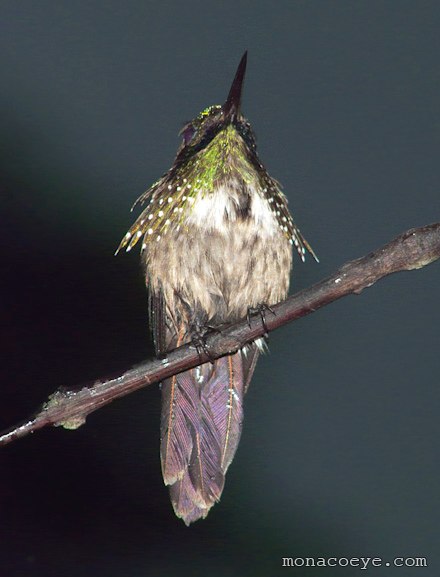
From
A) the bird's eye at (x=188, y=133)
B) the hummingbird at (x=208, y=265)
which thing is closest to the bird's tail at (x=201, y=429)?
the hummingbird at (x=208, y=265)

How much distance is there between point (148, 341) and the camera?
20.5 ft

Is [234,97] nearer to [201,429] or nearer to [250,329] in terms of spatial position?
[250,329]

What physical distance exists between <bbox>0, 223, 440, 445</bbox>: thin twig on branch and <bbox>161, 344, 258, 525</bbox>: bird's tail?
748mm

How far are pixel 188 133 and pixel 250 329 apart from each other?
1.21m

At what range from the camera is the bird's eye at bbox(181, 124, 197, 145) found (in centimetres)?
418

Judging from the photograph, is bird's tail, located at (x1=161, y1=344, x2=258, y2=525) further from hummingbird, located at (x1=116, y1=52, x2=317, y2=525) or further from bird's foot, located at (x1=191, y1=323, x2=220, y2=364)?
bird's foot, located at (x1=191, y1=323, x2=220, y2=364)

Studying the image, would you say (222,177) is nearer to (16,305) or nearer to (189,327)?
(189,327)

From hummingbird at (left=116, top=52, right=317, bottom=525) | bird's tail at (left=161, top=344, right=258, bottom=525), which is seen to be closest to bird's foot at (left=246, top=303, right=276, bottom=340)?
hummingbird at (left=116, top=52, right=317, bottom=525)

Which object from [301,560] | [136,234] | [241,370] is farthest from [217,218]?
[301,560]

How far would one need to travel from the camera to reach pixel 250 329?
11.3ft

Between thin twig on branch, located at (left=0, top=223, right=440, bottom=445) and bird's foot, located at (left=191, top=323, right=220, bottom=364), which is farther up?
bird's foot, located at (left=191, top=323, right=220, bottom=364)

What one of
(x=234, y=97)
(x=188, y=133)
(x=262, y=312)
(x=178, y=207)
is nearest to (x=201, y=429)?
(x=262, y=312)

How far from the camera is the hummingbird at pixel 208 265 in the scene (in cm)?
394

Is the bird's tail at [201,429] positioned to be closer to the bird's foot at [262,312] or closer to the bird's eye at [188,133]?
the bird's foot at [262,312]
